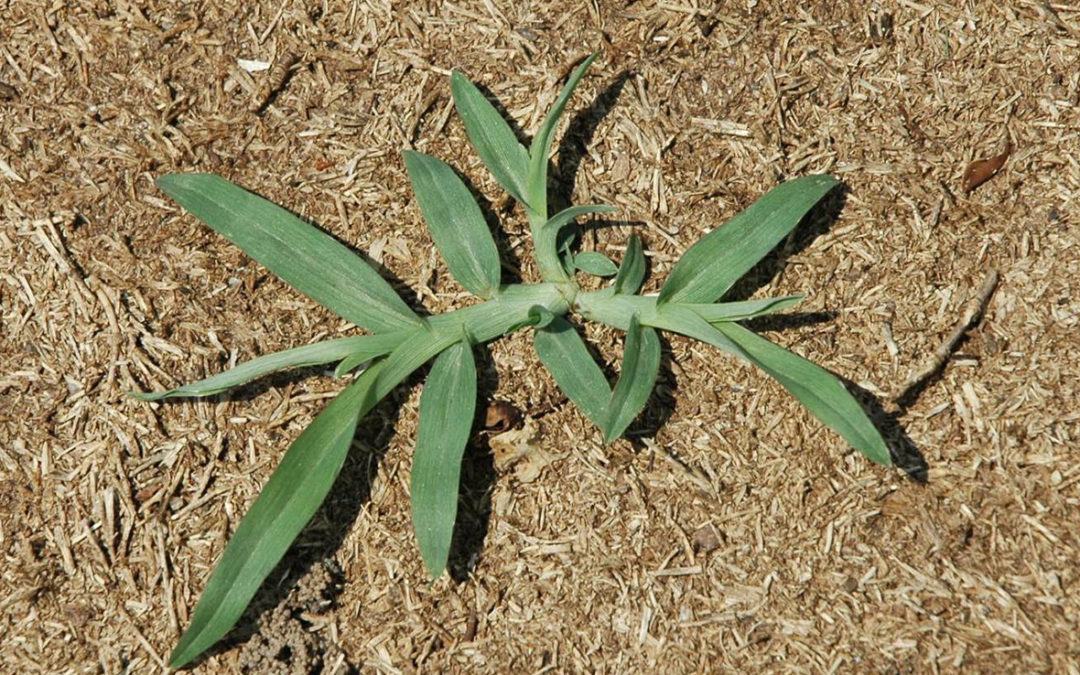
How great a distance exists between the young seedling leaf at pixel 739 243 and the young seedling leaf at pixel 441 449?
468 millimetres

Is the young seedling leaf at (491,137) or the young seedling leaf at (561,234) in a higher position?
the young seedling leaf at (491,137)

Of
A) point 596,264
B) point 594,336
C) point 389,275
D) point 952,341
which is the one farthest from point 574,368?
point 952,341

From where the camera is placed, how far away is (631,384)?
1881 mm

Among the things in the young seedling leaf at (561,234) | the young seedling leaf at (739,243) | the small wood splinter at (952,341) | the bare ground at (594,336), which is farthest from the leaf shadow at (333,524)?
the small wood splinter at (952,341)

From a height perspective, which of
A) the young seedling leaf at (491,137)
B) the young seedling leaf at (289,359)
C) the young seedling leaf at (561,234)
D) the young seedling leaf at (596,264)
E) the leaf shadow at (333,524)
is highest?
the young seedling leaf at (491,137)

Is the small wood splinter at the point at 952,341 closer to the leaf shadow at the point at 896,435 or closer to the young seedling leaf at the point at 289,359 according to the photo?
the leaf shadow at the point at 896,435

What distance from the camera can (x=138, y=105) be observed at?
2158 mm

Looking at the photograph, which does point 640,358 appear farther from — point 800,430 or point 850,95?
point 850,95

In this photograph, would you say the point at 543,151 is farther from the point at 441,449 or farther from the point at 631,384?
the point at 441,449

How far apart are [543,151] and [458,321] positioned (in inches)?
15.9

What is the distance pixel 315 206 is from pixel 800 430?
47.2 inches

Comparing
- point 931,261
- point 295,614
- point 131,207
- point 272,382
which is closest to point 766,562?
point 931,261

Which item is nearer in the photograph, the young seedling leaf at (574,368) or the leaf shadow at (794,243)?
the young seedling leaf at (574,368)

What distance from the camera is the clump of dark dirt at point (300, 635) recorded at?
6.42ft
